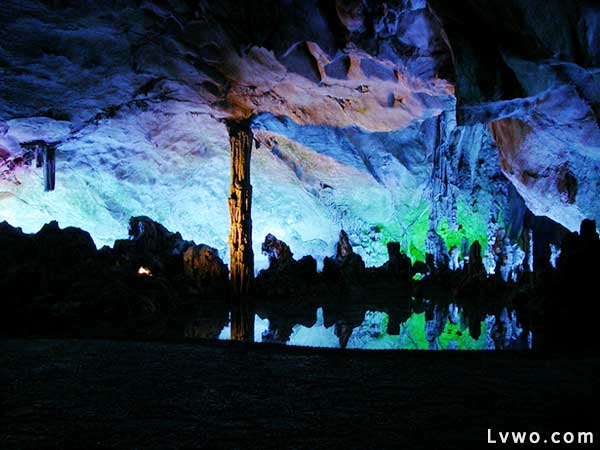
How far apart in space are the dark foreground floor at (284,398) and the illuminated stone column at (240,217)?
228 inches

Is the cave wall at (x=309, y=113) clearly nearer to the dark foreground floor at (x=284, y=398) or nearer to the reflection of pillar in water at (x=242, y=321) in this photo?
the dark foreground floor at (x=284, y=398)

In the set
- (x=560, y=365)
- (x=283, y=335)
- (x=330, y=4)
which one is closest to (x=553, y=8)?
(x=330, y=4)

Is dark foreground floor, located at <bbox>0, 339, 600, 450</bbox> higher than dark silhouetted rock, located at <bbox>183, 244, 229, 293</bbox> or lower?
lower

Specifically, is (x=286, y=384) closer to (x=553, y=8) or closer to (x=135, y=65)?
(x=553, y=8)

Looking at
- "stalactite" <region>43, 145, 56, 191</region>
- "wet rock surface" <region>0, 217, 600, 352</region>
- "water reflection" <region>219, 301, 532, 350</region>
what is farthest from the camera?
"stalactite" <region>43, 145, 56, 191</region>

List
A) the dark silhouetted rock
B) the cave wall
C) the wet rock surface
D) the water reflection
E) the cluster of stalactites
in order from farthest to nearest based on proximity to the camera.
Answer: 1. the cluster of stalactites
2. the dark silhouetted rock
3. the cave wall
4. the wet rock surface
5. the water reflection

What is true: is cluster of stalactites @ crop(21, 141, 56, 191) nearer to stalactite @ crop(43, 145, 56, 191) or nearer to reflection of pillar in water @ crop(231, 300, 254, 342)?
stalactite @ crop(43, 145, 56, 191)

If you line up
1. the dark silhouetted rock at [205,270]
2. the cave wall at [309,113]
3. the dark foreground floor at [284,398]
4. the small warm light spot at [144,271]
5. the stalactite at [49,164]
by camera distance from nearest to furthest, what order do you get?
the dark foreground floor at [284,398] < the cave wall at [309,113] < the small warm light spot at [144,271] < the dark silhouetted rock at [205,270] < the stalactite at [49,164]

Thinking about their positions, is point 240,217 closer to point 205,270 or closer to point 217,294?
point 205,270

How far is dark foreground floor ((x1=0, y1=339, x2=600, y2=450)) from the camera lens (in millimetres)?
2086

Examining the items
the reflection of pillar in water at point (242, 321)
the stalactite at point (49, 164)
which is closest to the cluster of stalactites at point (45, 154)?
the stalactite at point (49, 164)

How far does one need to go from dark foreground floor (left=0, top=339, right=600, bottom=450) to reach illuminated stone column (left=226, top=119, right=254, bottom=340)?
578 centimetres

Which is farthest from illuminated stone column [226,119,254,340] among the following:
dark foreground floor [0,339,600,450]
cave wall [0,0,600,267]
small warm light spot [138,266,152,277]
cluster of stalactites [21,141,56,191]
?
dark foreground floor [0,339,600,450]

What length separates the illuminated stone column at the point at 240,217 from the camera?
9875mm
